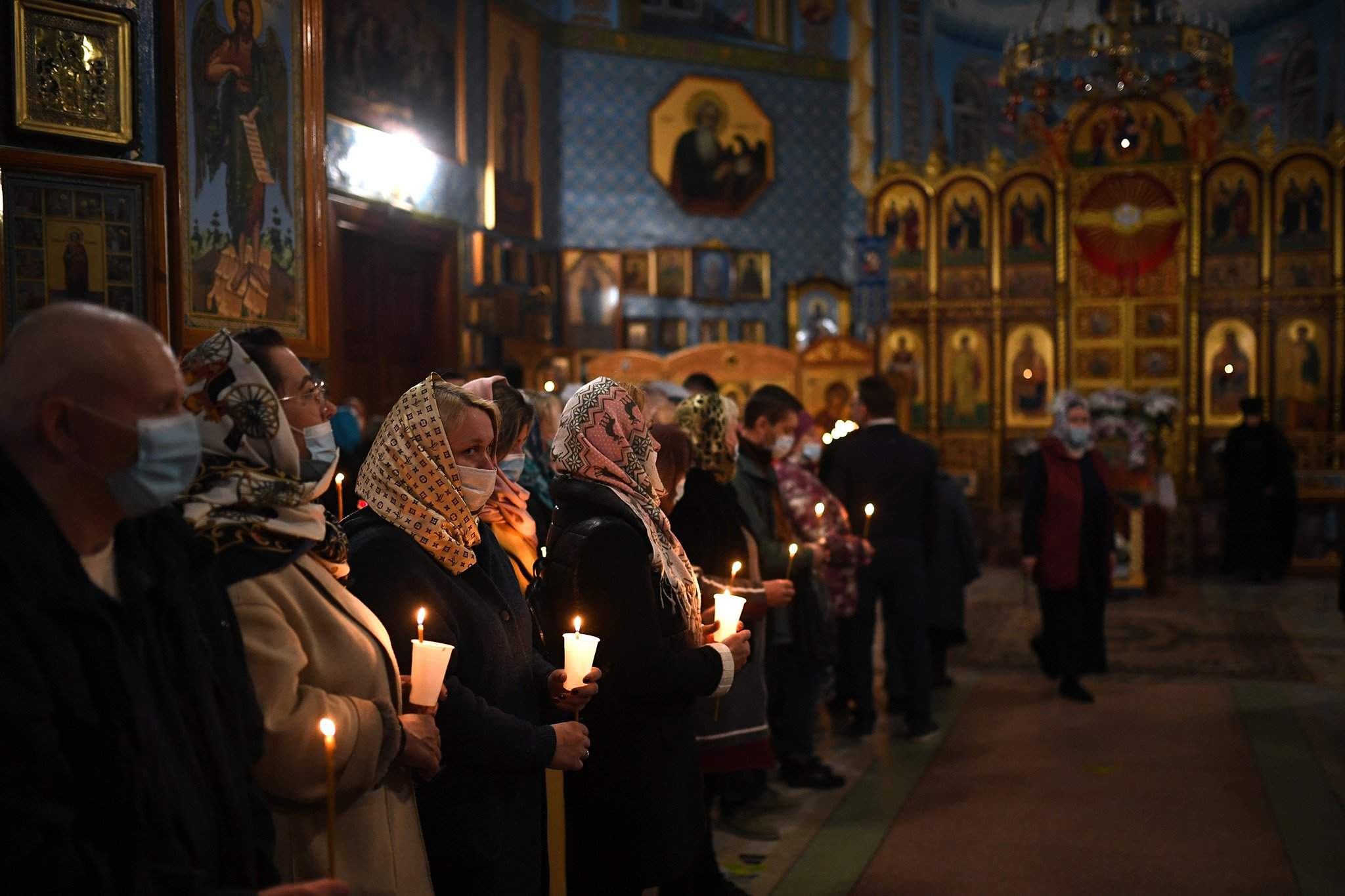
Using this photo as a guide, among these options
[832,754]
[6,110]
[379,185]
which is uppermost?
[379,185]

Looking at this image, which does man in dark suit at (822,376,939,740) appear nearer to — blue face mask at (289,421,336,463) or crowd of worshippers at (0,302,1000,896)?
crowd of worshippers at (0,302,1000,896)

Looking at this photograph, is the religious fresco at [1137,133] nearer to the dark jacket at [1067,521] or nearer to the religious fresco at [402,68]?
the religious fresco at [402,68]

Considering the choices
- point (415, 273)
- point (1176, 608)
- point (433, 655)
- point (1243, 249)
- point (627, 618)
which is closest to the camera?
point (433, 655)

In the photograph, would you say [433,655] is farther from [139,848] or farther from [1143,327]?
[1143,327]

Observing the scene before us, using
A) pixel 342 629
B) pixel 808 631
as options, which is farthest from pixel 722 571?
pixel 342 629

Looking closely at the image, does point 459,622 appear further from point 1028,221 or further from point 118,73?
point 1028,221

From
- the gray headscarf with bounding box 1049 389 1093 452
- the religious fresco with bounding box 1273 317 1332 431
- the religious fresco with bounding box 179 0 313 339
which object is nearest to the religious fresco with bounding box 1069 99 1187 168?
the religious fresco with bounding box 1273 317 1332 431

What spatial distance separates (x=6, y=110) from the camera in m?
4.64

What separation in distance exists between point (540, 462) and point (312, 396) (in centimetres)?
234

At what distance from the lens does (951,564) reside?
687 cm

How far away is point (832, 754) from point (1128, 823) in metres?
1.51

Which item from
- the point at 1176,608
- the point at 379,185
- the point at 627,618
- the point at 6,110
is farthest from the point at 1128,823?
the point at 379,185

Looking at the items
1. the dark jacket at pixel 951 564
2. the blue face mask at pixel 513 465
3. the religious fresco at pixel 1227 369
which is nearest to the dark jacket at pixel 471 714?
the blue face mask at pixel 513 465

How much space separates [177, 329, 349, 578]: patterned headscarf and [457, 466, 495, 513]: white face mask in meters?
0.53
